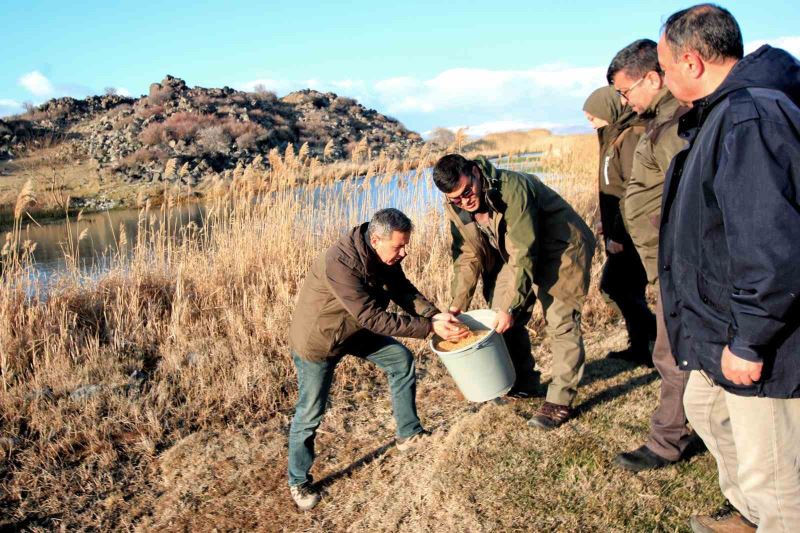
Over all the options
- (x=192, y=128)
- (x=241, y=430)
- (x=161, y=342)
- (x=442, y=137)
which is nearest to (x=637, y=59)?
(x=241, y=430)

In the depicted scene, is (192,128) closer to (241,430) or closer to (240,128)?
(240,128)

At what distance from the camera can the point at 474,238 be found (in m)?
3.81

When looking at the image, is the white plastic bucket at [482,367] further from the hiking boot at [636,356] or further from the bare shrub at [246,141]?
the bare shrub at [246,141]

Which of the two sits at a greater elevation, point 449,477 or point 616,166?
point 616,166

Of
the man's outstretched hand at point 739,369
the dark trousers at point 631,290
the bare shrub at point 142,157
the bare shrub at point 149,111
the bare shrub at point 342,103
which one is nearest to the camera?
the man's outstretched hand at point 739,369

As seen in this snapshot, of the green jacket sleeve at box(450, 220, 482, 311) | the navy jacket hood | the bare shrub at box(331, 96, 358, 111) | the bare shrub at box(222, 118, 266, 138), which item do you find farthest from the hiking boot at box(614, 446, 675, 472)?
the bare shrub at box(331, 96, 358, 111)

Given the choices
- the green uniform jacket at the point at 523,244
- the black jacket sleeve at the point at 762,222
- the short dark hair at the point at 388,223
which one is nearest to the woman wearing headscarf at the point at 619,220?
the green uniform jacket at the point at 523,244

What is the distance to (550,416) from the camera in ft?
12.4

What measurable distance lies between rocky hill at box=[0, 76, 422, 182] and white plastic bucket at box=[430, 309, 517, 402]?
16.3 m

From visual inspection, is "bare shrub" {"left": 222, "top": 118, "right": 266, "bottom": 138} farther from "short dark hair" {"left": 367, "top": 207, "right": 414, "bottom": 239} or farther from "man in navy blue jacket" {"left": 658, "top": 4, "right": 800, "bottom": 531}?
"man in navy blue jacket" {"left": 658, "top": 4, "right": 800, "bottom": 531}

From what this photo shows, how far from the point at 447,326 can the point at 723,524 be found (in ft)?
5.25

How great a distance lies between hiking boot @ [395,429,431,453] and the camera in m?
3.67

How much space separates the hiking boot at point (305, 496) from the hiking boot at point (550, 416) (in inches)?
57.3

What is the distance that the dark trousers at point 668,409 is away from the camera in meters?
3.07
